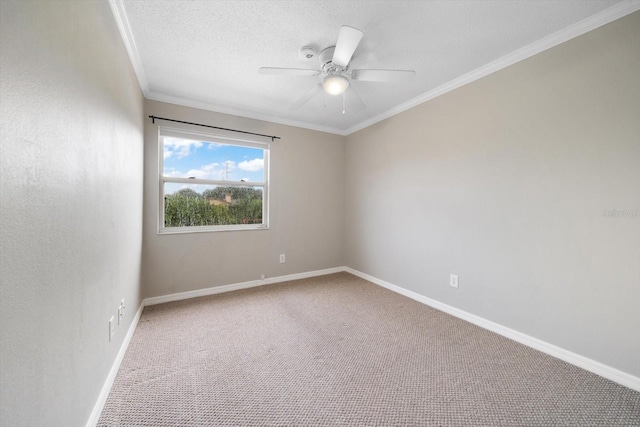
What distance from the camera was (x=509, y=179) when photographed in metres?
2.21

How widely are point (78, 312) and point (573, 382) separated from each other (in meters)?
2.95

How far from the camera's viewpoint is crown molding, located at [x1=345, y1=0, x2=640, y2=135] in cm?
163

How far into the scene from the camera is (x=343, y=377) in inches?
66.7

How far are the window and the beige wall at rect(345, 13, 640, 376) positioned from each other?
2.11 meters

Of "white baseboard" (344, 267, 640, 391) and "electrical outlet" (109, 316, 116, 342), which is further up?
"electrical outlet" (109, 316, 116, 342)

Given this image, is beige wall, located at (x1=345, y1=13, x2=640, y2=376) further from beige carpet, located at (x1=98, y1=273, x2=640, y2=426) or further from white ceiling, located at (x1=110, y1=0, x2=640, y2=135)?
beige carpet, located at (x1=98, y1=273, x2=640, y2=426)

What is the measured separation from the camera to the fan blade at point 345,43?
1525 mm

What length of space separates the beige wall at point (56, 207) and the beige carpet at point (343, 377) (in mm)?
417

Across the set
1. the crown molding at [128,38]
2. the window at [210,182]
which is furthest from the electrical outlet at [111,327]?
the crown molding at [128,38]

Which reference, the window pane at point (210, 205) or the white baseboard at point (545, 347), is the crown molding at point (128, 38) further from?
the white baseboard at point (545, 347)

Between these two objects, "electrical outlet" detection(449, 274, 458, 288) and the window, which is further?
the window

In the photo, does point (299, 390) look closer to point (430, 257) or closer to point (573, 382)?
point (573, 382)

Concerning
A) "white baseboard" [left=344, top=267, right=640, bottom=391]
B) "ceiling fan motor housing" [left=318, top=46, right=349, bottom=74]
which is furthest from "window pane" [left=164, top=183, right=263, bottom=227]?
"white baseboard" [left=344, top=267, right=640, bottom=391]

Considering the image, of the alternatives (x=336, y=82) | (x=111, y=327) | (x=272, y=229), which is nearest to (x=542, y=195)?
(x=336, y=82)
